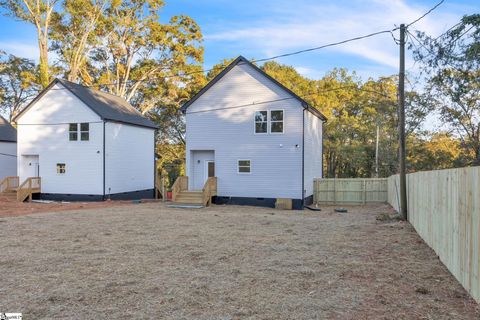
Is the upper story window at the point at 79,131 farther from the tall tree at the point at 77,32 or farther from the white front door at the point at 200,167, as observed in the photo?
the tall tree at the point at 77,32

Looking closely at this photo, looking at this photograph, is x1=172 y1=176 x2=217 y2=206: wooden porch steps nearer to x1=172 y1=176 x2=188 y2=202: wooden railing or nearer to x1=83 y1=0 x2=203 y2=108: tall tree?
x1=172 y1=176 x2=188 y2=202: wooden railing

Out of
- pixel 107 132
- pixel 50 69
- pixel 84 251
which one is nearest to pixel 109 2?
pixel 50 69

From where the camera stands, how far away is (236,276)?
636cm

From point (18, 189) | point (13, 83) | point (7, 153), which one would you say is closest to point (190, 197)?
point (18, 189)

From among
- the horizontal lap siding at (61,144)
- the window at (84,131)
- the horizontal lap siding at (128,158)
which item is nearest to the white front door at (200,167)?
the horizontal lap siding at (128,158)

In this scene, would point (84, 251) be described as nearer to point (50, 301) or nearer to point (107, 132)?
point (50, 301)

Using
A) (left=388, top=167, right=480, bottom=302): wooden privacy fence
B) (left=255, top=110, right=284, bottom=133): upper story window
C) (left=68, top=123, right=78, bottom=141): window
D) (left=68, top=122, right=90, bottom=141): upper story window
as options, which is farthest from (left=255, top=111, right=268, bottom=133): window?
(left=388, top=167, right=480, bottom=302): wooden privacy fence

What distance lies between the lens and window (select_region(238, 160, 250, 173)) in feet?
66.5

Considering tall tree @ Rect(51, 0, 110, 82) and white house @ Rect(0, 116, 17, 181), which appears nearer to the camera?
white house @ Rect(0, 116, 17, 181)

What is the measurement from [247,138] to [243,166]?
4.95ft

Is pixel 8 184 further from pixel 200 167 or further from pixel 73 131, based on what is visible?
pixel 200 167

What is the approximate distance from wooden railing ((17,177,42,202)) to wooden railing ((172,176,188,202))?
30.2 ft

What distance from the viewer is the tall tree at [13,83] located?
37.9 m

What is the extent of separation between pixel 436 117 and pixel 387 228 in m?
17.8
